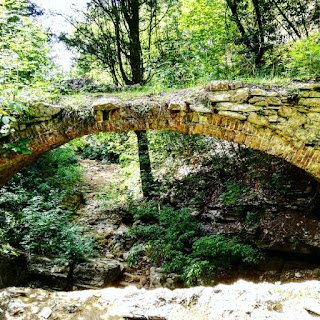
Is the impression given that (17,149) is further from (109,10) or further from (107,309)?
(109,10)

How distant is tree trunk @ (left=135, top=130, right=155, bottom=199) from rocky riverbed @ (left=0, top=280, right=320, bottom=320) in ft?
14.3

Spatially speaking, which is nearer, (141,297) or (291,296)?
(291,296)

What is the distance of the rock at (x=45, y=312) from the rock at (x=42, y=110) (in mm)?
2910

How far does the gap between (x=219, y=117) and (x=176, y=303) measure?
264 cm

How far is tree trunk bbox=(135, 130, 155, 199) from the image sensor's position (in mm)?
8172

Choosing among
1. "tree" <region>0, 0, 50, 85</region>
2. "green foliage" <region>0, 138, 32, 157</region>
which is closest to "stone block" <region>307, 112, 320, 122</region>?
"tree" <region>0, 0, 50, 85</region>

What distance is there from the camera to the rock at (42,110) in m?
4.87

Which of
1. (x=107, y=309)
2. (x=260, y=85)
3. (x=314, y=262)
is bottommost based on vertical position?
(x=314, y=262)

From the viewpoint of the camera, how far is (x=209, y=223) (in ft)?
21.7

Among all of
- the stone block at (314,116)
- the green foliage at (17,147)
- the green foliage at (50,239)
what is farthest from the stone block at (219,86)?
the green foliage at (50,239)

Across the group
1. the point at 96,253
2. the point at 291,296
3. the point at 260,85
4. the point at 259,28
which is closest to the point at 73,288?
the point at 96,253

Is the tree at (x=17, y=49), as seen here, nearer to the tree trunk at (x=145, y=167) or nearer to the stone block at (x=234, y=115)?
the tree trunk at (x=145, y=167)

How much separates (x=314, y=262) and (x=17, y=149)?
5.39 metres

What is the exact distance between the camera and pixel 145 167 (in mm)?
8461
